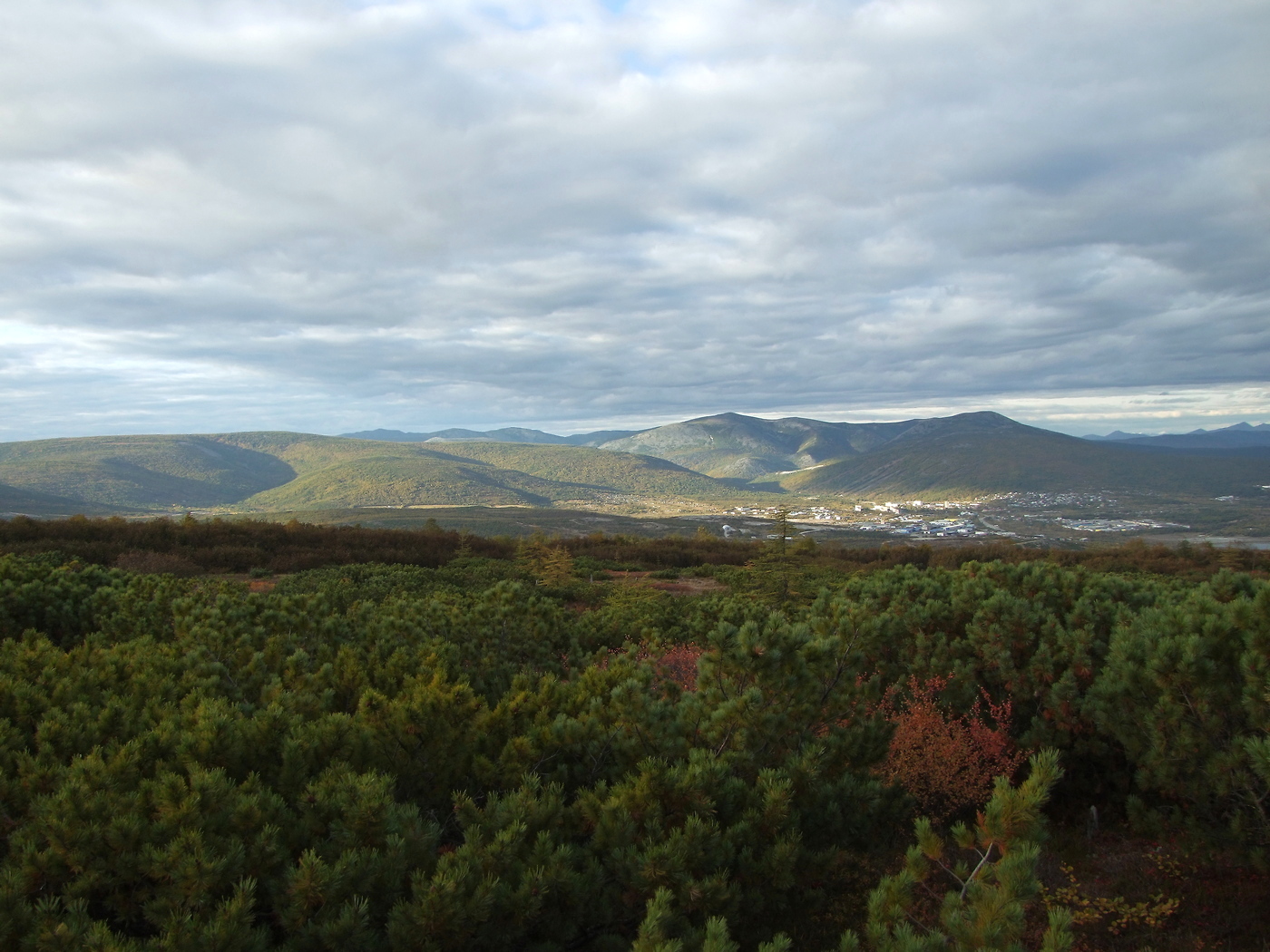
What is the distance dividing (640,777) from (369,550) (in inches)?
1128

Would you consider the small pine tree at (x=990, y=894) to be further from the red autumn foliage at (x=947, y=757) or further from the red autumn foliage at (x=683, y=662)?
the red autumn foliage at (x=683, y=662)

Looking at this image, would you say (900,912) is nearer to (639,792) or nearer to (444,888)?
(639,792)

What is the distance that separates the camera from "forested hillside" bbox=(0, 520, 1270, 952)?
2.96m

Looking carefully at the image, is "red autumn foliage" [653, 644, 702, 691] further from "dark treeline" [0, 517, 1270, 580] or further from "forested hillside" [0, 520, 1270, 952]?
"dark treeline" [0, 517, 1270, 580]

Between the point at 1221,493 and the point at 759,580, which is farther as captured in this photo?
→ the point at 1221,493

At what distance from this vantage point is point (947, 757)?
6.38 m

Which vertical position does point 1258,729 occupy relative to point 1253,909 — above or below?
above

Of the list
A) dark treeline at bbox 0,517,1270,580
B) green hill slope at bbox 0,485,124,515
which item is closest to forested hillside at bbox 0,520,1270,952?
dark treeline at bbox 0,517,1270,580

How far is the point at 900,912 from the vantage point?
9.77ft

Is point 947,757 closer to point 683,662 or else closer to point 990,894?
point 990,894

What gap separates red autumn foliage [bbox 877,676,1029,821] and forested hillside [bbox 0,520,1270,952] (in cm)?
3

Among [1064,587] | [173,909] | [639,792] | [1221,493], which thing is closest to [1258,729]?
[1064,587]

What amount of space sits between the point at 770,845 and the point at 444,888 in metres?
1.76

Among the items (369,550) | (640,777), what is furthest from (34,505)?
(640,777)
